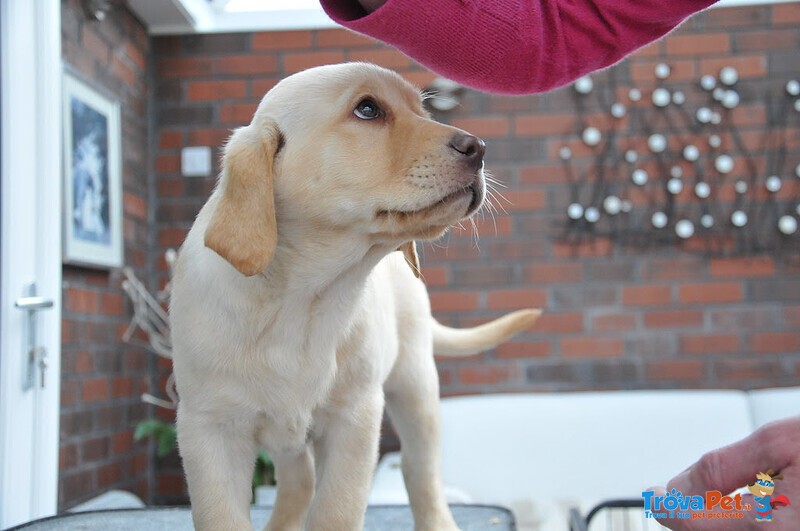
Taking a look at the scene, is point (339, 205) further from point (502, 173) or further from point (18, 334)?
point (502, 173)

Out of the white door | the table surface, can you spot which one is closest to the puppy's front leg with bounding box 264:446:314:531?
the table surface

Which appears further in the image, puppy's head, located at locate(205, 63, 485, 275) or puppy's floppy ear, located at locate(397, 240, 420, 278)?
puppy's floppy ear, located at locate(397, 240, 420, 278)

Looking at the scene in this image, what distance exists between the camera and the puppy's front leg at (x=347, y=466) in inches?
44.1

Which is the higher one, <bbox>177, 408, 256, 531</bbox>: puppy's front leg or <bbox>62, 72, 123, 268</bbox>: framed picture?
<bbox>62, 72, 123, 268</bbox>: framed picture

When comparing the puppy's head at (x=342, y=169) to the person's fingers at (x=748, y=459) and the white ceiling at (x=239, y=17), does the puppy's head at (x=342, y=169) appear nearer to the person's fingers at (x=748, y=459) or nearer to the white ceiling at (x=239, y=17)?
the person's fingers at (x=748, y=459)

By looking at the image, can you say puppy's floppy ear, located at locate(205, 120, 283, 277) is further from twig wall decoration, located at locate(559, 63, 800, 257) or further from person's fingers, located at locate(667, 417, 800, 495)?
twig wall decoration, located at locate(559, 63, 800, 257)

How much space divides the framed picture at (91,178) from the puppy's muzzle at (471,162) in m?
2.12

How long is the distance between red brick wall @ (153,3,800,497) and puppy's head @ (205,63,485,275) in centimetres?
249

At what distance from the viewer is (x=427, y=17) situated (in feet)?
3.11

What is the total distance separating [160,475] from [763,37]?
3.19 m

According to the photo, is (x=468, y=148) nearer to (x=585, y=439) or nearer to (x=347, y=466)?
(x=347, y=466)

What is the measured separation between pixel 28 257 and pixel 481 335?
1113 millimetres

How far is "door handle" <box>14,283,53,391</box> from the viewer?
2.01 meters

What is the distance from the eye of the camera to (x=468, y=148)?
102 cm
